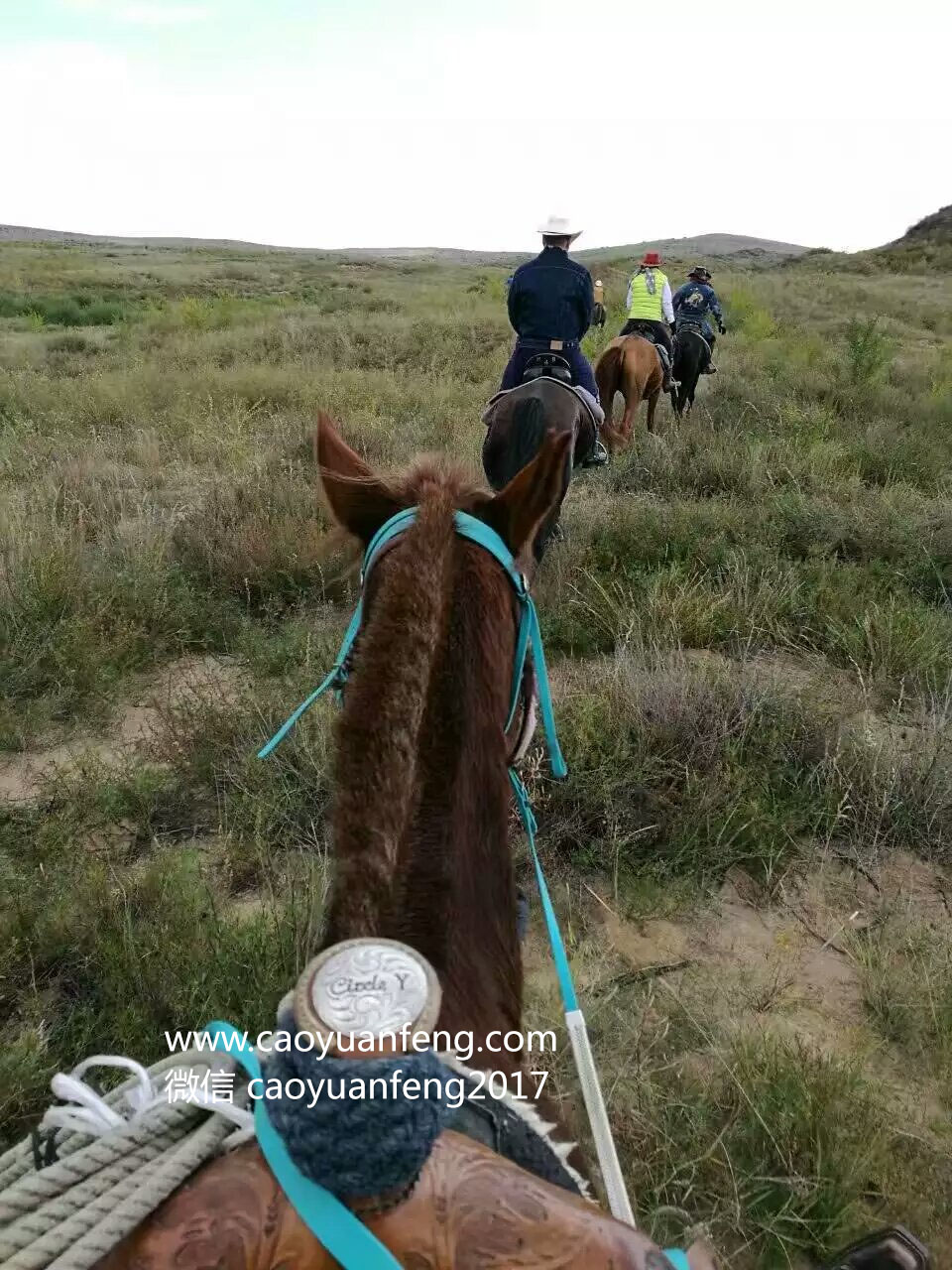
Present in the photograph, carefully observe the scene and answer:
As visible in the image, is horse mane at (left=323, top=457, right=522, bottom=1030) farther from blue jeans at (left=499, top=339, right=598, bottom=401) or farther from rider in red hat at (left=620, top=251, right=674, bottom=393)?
rider in red hat at (left=620, top=251, right=674, bottom=393)

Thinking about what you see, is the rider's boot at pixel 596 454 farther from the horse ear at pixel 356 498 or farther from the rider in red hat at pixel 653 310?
the horse ear at pixel 356 498

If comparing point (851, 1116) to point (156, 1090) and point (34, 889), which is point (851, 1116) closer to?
point (156, 1090)

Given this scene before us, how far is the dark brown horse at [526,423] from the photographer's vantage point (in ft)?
18.4

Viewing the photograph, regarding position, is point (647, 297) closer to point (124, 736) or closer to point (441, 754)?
point (124, 736)

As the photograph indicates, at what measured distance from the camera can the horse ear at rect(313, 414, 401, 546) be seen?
1.78 metres

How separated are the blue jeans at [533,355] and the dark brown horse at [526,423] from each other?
0.18 m

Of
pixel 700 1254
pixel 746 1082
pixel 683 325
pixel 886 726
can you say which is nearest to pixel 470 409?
pixel 683 325

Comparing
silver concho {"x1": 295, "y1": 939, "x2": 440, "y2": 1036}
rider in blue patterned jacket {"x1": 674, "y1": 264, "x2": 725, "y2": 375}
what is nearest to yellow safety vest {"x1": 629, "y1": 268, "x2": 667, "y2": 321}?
rider in blue patterned jacket {"x1": 674, "y1": 264, "x2": 725, "y2": 375}

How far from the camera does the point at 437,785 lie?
4.26 feet

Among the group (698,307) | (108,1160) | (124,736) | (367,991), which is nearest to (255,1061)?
(108,1160)

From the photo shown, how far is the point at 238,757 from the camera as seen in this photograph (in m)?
3.61

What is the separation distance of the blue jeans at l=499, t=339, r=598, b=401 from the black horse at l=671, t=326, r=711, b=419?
491 centimetres

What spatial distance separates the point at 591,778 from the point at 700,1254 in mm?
2307

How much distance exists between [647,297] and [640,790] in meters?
8.16
